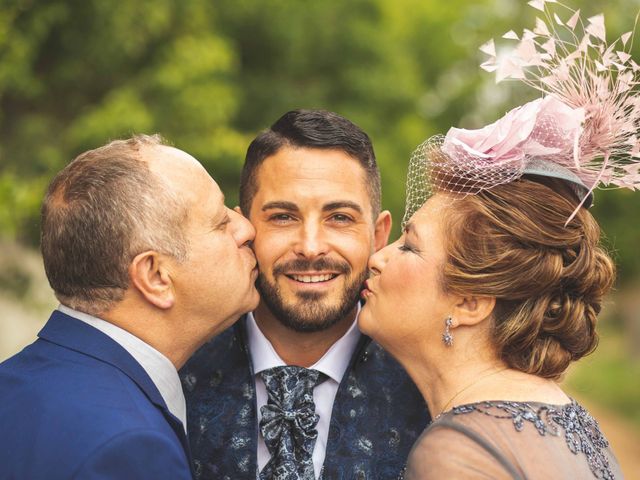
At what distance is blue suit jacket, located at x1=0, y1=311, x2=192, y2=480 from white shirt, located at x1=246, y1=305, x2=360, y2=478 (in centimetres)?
71

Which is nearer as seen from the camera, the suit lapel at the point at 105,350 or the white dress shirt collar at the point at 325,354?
the suit lapel at the point at 105,350

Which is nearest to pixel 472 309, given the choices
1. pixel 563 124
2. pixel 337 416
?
pixel 563 124

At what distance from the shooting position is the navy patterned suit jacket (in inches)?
134

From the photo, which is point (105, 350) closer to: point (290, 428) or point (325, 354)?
point (290, 428)

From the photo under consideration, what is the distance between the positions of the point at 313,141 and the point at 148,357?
1.30m

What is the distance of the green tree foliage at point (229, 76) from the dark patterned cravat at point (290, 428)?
1912mm

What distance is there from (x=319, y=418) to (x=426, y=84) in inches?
680

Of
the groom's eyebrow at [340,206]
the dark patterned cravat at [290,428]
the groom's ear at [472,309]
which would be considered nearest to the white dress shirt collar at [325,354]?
the dark patterned cravat at [290,428]

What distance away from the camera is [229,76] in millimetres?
11250

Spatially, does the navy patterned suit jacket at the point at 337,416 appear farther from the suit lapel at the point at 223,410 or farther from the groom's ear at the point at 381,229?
the groom's ear at the point at 381,229

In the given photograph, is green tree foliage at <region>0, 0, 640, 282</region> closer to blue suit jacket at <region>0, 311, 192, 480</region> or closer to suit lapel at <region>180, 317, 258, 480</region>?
suit lapel at <region>180, 317, 258, 480</region>

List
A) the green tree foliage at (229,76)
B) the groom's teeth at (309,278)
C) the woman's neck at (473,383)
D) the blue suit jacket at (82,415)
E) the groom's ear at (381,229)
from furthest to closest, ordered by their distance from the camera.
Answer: the green tree foliage at (229,76)
the groom's ear at (381,229)
the groom's teeth at (309,278)
the woman's neck at (473,383)
the blue suit jacket at (82,415)

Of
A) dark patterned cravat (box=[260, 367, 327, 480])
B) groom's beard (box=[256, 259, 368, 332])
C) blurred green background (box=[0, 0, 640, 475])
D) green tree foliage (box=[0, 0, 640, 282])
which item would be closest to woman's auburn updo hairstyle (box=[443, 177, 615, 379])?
blurred green background (box=[0, 0, 640, 475])

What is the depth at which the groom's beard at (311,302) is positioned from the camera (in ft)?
11.7
